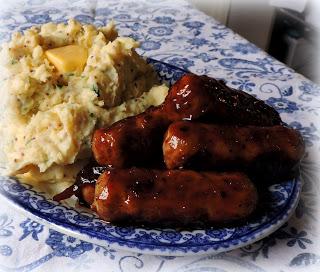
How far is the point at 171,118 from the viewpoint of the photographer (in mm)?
1470

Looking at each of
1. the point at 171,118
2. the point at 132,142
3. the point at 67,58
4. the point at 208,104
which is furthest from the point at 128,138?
the point at 67,58

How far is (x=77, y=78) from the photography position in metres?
1.64

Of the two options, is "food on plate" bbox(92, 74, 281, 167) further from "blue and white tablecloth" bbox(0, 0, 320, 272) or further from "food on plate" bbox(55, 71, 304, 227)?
"blue and white tablecloth" bbox(0, 0, 320, 272)

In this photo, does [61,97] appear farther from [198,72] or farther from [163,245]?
[198,72]

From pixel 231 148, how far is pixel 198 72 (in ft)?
3.62

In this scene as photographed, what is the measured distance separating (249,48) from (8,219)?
1.68 meters

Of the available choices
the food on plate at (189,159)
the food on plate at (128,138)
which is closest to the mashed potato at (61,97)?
the food on plate at (128,138)

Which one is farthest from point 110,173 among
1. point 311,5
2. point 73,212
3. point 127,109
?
point 311,5

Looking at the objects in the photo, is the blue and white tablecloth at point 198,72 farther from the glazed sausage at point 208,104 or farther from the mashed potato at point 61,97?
the glazed sausage at point 208,104

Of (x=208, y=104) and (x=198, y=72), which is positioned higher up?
(x=208, y=104)

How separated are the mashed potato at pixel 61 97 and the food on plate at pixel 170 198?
0.82 ft

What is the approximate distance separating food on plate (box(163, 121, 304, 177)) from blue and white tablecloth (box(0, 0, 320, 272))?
208 mm

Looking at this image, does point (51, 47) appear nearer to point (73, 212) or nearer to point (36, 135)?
point (36, 135)

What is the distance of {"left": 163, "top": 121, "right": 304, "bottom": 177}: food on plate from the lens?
1.35 m
